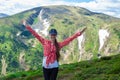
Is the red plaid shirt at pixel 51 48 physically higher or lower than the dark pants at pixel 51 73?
higher

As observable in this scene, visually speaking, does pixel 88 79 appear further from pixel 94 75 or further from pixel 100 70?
pixel 100 70

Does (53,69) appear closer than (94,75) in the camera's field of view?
Yes

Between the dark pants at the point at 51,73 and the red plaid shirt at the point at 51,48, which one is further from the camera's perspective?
the dark pants at the point at 51,73

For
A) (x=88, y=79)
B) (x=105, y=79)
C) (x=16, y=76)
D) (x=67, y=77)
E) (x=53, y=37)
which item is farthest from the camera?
(x=16, y=76)

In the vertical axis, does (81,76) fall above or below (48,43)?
below

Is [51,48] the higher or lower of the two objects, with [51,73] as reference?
higher

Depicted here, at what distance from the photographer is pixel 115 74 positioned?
928 inches

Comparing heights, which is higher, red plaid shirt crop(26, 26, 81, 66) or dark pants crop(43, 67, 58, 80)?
red plaid shirt crop(26, 26, 81, 66)

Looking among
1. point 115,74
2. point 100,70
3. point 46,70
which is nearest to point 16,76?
point 100,70

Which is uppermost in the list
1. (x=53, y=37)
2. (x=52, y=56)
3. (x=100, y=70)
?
(x=53, y=37)

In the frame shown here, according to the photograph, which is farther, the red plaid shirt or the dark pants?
the dark pants

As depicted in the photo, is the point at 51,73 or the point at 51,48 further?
the point at 51,73

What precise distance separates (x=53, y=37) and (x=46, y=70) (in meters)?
1.68

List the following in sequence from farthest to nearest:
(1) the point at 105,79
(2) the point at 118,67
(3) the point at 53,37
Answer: (2) the point at 118,67 < (1) the point at 105,79 < (3) the point at 53,37
